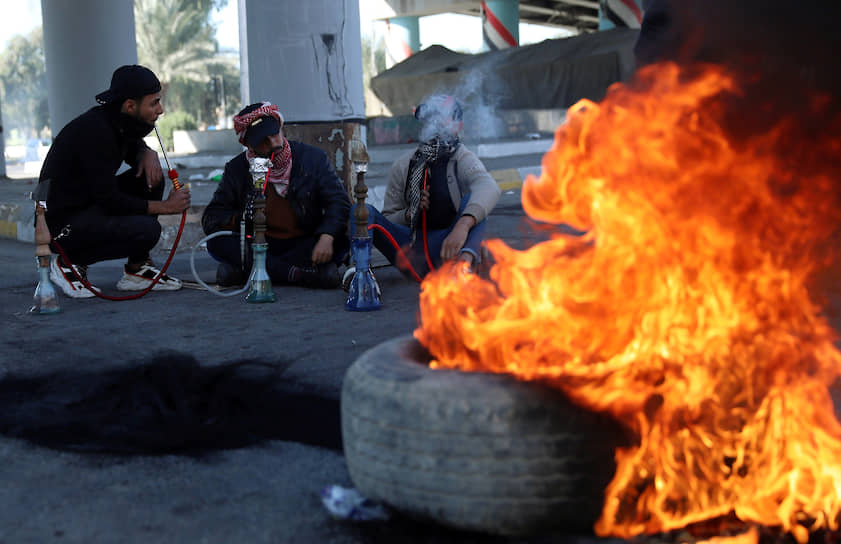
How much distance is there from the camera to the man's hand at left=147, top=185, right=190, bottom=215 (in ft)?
20.1

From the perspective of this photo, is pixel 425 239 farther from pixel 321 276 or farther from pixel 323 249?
pixel 321 276

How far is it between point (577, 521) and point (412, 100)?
2853 centimetres

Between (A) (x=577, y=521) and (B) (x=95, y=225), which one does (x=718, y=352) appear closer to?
(A) (x=577, y=521)

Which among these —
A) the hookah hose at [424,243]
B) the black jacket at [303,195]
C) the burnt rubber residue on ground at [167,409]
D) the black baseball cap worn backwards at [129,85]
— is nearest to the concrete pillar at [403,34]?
Result: the black jacket at [303,195]

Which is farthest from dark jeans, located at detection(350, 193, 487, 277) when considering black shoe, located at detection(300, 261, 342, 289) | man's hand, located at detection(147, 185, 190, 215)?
man's hand, located at detection(147, 185, 190, 215)

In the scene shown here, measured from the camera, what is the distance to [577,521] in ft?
7.77

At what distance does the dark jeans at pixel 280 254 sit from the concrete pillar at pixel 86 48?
699cm

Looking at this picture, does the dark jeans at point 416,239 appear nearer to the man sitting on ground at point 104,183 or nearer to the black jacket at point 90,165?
the man sitting on ground at point 104,183

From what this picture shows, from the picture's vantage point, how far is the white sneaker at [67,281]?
245 inches

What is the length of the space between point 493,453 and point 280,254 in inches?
174

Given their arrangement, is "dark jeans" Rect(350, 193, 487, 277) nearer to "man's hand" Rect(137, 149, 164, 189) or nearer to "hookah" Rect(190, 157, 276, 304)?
"hookah" Rect(190, 157, 276, 304)

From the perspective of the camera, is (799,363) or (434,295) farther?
(434,295)

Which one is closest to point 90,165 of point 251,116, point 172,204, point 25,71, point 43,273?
point 172,204

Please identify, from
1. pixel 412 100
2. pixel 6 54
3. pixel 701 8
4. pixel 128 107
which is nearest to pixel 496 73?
pixel 412 100
